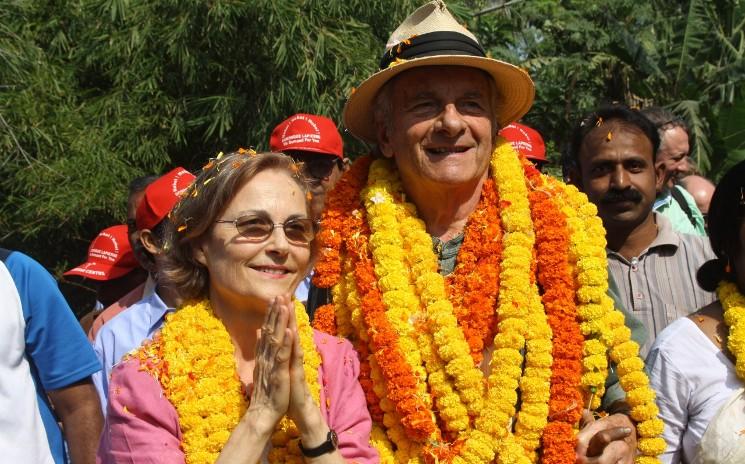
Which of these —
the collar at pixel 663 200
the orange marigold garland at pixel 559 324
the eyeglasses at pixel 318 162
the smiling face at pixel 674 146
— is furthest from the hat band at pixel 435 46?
the smiling face at pixel 674 146

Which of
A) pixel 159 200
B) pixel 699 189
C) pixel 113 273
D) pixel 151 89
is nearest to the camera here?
pixel 159 200

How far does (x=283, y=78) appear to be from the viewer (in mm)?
7953

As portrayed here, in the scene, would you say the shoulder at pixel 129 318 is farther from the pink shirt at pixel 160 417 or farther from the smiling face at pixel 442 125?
the smiling face at pixel 442 125

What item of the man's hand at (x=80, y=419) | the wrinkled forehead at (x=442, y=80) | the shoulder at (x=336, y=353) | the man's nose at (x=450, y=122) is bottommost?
the man's hand at (x=80, y=419)

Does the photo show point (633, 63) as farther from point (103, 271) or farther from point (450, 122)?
point (450, 122)

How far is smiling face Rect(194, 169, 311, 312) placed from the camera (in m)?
2.87

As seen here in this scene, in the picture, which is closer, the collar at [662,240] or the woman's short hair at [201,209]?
the woman's short hair at [201,209]

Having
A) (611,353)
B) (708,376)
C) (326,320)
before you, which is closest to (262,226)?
(326,320)

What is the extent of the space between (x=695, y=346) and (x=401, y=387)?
1.06m

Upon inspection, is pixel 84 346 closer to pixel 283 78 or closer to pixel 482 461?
pixel 482 461

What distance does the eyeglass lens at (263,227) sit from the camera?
2.88 metres

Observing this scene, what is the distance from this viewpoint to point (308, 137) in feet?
18.7

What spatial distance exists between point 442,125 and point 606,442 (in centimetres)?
122

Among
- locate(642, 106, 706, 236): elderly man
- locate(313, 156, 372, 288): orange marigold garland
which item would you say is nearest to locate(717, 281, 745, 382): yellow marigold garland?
locate(313, 156, 372, 288): orange marigold garland
